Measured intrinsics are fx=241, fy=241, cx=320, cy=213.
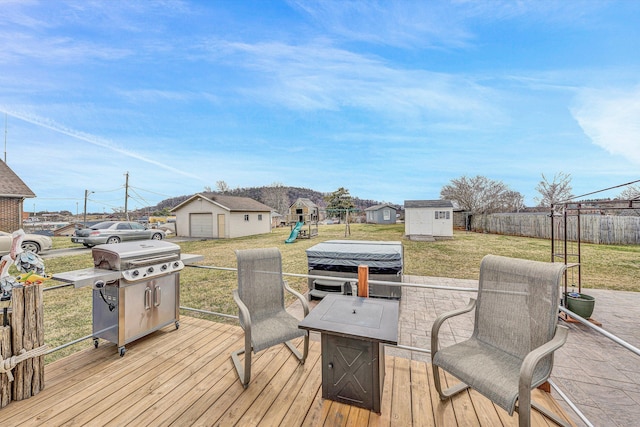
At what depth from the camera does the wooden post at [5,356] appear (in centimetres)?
186

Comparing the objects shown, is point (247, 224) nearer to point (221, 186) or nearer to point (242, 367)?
point (242, 367)

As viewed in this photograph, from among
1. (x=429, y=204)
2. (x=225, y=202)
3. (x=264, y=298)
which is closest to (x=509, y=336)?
(x=264, y=298)

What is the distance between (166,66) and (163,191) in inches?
1296

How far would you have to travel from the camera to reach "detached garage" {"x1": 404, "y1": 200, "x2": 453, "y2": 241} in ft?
56.5

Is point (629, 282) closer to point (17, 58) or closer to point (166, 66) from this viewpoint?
point (166, 66)

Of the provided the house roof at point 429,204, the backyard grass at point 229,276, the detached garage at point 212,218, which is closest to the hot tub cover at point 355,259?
the backyard grass at point 229,276

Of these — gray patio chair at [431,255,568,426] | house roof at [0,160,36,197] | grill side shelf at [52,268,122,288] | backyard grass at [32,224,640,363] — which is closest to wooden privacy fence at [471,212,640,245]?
backyard grass at [32,224,640,363]

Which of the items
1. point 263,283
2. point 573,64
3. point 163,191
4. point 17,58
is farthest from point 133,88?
point 163,191

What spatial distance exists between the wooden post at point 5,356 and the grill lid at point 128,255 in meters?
0.76

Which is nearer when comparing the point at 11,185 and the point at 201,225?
the point at 11,185

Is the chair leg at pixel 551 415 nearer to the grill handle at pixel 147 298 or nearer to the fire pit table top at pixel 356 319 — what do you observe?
the fire pit table top at pixel 356 319

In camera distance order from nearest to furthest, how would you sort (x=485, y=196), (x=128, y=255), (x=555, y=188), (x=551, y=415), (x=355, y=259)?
(x=551, y=415)
(x=128, y=255)
(x=355, y=259)
(x=555, y=188)
(x=485, y=196)

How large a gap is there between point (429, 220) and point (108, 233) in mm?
19589

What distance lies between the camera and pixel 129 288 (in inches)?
103
